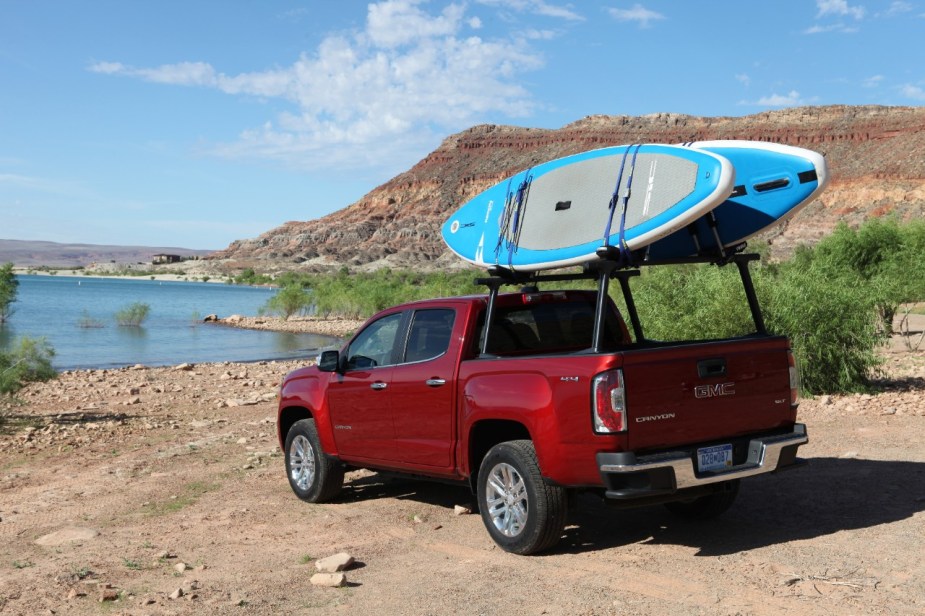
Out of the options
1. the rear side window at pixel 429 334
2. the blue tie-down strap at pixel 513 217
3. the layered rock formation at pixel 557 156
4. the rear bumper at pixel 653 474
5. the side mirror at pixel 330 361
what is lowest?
the rear bumper at pixel 653 474

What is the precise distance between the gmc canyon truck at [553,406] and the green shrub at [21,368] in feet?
26.2

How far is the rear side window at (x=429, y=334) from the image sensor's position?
7.24 metres

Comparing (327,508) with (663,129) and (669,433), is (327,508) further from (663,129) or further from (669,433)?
(663,129)

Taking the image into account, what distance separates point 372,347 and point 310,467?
1.28 meters

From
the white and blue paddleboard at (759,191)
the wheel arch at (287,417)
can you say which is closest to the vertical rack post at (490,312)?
the white and blue paddleboard at (759,191)

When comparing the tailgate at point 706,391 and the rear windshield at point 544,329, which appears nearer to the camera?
the tailgate at point 706,391

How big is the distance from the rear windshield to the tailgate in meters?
1.40

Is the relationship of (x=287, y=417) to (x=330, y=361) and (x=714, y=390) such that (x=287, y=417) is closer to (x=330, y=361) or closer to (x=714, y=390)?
(x=330, y=361)

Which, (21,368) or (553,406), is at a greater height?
(553,406)

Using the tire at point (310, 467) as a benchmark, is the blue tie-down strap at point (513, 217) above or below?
above

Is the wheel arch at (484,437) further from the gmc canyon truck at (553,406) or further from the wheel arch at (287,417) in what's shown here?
the wheel arch at (287,417)

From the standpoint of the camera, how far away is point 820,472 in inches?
343

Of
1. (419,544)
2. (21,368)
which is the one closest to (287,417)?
(419,544)

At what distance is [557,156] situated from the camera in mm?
131375
